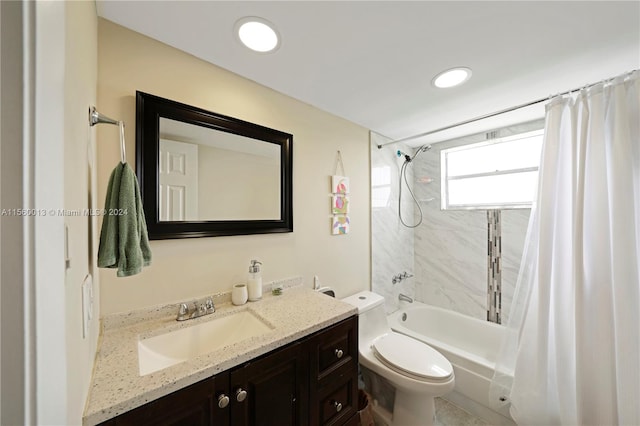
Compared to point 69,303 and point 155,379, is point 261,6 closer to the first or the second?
point 69,303

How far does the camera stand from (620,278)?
3.59 feet

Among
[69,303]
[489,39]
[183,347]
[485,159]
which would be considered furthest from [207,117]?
[485,159]

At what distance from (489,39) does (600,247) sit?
3.92ft

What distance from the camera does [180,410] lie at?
70cm

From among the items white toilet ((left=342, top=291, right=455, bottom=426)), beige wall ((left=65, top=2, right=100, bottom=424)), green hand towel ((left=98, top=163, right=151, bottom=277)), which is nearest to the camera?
beige wall ((left=65, top=2, right=100, bottom=424))

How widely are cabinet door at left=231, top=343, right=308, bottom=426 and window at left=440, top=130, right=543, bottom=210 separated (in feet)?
7.35

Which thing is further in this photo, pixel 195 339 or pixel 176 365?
pixel 195 339

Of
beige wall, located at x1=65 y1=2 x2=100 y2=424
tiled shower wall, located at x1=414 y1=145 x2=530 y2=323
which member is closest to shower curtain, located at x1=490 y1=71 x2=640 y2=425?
tiled shower wall, located at x1=414 y1=145 x2=530 y2=323

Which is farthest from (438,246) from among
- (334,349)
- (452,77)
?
(334,349)

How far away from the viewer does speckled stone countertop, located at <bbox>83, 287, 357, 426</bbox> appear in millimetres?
638

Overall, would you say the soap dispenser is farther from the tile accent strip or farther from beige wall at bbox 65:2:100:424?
the tile accent strip

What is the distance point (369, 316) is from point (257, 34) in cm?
190

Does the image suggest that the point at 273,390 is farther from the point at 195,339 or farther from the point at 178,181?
the point at 178,181

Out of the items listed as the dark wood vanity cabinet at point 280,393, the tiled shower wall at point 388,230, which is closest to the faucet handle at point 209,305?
the dark wood vanity cabinet at point 280,393
